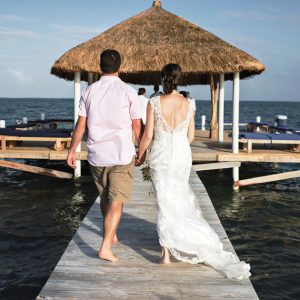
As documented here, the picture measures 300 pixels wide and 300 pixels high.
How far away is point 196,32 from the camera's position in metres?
12.4

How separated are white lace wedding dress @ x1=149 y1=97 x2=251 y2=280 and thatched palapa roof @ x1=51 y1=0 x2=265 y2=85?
23.0ft

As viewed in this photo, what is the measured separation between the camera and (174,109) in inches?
164

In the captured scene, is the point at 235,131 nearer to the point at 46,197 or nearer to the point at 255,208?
the point at 255,208

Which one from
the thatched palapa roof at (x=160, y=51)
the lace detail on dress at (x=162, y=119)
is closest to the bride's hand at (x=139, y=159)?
the lace detail on dress at (x=162, y=119)

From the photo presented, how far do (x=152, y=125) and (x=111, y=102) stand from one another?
0.50m

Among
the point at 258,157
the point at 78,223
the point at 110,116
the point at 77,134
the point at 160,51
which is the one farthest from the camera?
the point at 160,51

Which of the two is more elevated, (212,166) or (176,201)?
(176,201)

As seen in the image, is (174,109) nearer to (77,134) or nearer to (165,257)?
(77,134)

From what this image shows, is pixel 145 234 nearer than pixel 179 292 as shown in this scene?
No

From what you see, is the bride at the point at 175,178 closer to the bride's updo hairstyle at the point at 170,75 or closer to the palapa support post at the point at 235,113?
the bride's updo hairstyle at the point at 170,75

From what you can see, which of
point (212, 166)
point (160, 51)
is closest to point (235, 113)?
point (212, 166)

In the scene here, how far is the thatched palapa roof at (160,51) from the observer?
36.0 feet

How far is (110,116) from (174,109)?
66 cm

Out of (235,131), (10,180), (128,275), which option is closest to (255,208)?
(235,131)
